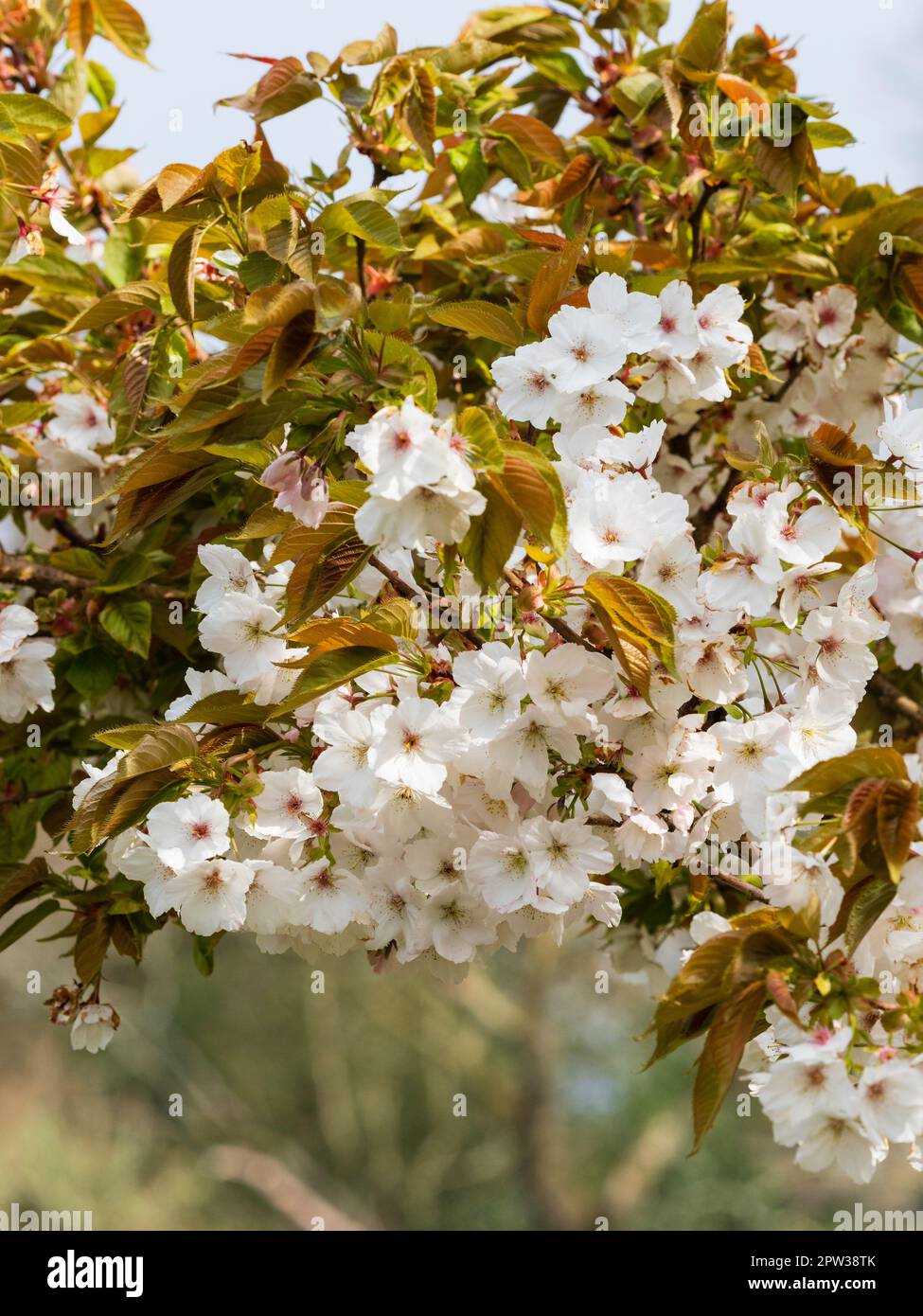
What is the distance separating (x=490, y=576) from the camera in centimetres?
63

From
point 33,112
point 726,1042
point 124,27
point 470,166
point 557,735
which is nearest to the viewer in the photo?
point 726,1042

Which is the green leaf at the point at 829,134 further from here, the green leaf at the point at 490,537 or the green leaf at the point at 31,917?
the green leaf at the point at 31,917

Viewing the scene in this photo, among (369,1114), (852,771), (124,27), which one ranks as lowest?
(369,1114)

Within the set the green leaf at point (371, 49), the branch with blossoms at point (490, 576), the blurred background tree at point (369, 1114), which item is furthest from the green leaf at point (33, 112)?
the blurred background tree at point (369, 1114)

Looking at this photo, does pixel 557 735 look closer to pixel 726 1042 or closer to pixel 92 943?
pixel 726 1042

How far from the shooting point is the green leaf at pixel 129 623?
0.98m

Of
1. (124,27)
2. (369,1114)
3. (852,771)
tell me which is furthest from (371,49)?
(369,1114)

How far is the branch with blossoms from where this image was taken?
0.61 meters

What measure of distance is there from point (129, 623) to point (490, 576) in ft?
1.48

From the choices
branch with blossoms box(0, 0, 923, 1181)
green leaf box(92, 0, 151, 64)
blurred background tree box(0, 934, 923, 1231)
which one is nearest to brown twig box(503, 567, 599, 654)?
branch with blossoms box(0, 0, 923, 1181)

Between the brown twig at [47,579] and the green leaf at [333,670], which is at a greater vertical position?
the brown twig at [47,579]

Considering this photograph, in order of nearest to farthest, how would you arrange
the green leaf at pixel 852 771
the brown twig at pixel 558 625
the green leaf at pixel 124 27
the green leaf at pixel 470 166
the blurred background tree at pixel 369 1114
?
the green leaf at pixel 852 771 < the brown twig at pixel 558 625 < the green leaf at pixel 470 166 < the green leaf at pixel 124 27 < the blurred background tree at pixel 369 1114

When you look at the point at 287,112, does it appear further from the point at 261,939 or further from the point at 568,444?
the point at 261,939

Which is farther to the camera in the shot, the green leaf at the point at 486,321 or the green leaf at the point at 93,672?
the green leaf at the point at 93,672
